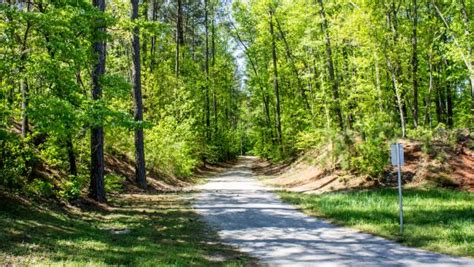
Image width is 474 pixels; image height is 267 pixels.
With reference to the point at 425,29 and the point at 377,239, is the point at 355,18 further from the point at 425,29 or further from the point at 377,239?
the point at 377,239

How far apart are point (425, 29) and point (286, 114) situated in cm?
1819

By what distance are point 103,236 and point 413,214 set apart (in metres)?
8.34

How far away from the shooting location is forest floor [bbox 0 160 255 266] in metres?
7.75

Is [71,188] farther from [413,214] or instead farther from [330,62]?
[330,62]

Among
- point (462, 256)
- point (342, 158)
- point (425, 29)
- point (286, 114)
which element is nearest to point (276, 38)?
point (286, 114)

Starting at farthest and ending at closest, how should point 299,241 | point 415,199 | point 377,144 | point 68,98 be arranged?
point 377,144
point 415,199
point 68,98
point 299,241

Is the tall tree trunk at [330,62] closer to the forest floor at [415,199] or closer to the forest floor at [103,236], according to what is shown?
the forest floor at [415,199]

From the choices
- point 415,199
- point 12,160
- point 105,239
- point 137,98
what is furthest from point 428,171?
point 12,160

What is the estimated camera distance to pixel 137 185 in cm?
2109

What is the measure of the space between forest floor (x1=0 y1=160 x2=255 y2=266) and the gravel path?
0.62 meters

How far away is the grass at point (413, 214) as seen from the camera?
966cm

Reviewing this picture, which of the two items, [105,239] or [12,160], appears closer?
[105,239]

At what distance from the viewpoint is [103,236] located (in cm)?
1000

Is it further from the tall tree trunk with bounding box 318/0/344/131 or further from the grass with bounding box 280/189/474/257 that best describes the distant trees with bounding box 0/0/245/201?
the tall tree trunk with bounding box 318/0/344/131
